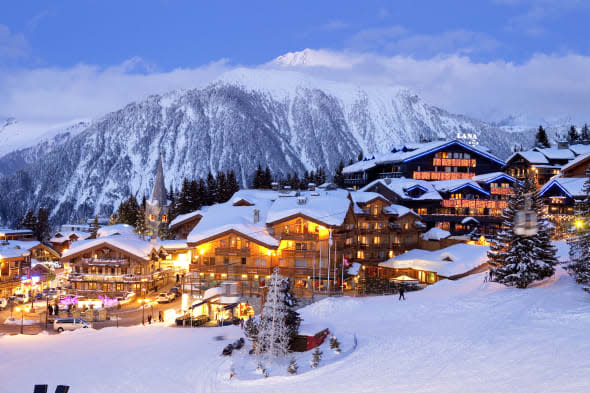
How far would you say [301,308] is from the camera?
4378cm

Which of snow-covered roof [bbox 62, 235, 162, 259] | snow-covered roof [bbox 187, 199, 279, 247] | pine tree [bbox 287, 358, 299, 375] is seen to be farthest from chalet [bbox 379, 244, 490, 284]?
pine tree [bbox 287, 358, 299, 375]

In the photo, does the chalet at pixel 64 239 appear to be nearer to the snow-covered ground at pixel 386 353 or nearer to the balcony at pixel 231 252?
the balcony at pixel 231 252

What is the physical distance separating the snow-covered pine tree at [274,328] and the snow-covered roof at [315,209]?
84.0ft

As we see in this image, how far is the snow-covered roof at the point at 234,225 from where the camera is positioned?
56.0 meters

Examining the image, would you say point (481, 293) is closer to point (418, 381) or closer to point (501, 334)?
point (501, 334)

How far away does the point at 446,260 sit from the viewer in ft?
190

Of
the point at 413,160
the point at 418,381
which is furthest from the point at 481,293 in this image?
the point at 413,160

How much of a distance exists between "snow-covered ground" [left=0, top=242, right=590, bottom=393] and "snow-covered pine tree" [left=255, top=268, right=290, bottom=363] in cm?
117

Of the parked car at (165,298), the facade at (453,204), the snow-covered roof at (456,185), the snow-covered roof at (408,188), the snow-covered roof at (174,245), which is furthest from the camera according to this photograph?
the snow-covered roof at (456,185)

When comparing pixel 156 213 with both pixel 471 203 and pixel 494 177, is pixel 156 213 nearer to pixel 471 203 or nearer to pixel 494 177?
pixel 471 203

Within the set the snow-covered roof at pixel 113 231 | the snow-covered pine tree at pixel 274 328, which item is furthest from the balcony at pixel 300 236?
the snow-covered roof at pixel 113 231

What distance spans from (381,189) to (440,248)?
17891mm

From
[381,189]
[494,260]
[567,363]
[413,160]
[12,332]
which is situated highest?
[413,160]

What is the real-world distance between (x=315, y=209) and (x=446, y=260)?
16090 mm
